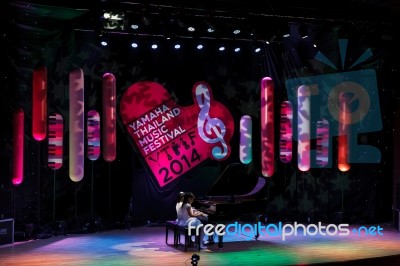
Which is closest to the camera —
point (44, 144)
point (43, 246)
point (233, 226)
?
point (43, 246)

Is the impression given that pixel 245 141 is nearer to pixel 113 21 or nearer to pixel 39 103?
pixel 113 21

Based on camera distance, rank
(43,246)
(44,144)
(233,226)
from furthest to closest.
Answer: (233,226), (44,144), (43,246)

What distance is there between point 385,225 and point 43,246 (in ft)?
22.4

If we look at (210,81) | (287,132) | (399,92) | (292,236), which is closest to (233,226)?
(292,236)

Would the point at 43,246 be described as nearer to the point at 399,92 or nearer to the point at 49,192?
the point at 49,192

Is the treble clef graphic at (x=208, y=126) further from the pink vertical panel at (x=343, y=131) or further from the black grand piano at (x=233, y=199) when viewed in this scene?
the pink vertical panel at (x=343, y=131)

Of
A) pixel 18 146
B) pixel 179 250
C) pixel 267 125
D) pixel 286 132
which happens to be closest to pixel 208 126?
pixel 267 125

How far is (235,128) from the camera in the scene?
12.3 m

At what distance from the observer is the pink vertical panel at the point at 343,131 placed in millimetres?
12008

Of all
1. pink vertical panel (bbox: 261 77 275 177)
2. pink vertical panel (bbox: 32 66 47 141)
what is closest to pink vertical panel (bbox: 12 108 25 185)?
pink vertical panel (bbox: 32 66 47 141)

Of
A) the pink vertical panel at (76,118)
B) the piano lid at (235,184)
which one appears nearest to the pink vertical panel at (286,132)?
the piano lid at (235,184)

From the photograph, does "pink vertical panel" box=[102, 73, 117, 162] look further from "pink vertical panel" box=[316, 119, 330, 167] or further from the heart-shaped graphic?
"pink vertical panel" box=[316, 119, 330, 167]

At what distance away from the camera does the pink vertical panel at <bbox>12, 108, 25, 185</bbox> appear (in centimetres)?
966

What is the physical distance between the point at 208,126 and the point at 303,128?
6.29 feet
